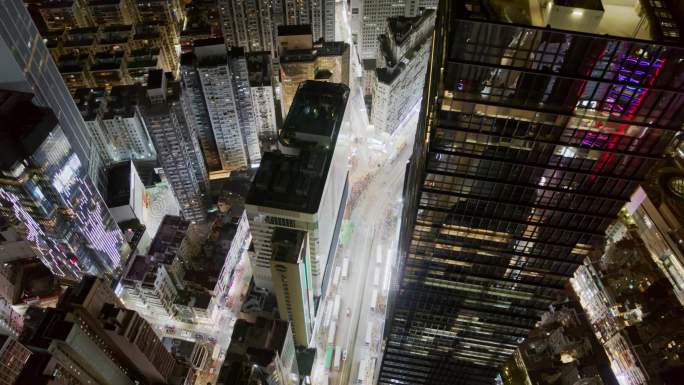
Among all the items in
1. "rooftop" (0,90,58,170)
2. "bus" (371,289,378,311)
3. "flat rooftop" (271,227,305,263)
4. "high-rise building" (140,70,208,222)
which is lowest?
"flat rooftop" (271,227,305,263)

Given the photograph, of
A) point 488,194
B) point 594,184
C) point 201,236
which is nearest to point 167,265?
point 201,236

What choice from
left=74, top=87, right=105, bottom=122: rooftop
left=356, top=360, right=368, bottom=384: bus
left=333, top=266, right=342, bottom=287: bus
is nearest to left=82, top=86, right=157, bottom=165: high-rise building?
left=74, top=87, right=105, bottom=122: rooftop

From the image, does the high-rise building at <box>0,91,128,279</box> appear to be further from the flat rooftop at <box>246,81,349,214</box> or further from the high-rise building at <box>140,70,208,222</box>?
the flat rooftop at <box>246,81,349,214</box>

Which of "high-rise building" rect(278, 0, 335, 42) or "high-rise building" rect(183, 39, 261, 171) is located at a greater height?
"high-rise building" rect(278, 0, 335, 42)

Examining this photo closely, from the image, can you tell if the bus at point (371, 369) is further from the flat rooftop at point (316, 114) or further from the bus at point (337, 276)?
the flat rooftop at point (316, 114)

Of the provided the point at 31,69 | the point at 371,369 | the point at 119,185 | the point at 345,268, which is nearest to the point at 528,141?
the point at 371,369

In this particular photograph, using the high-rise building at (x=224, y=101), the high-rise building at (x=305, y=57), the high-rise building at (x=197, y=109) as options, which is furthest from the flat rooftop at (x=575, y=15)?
the high-rise building at (x=197, y=109)

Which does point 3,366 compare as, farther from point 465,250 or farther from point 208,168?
point 208,168
